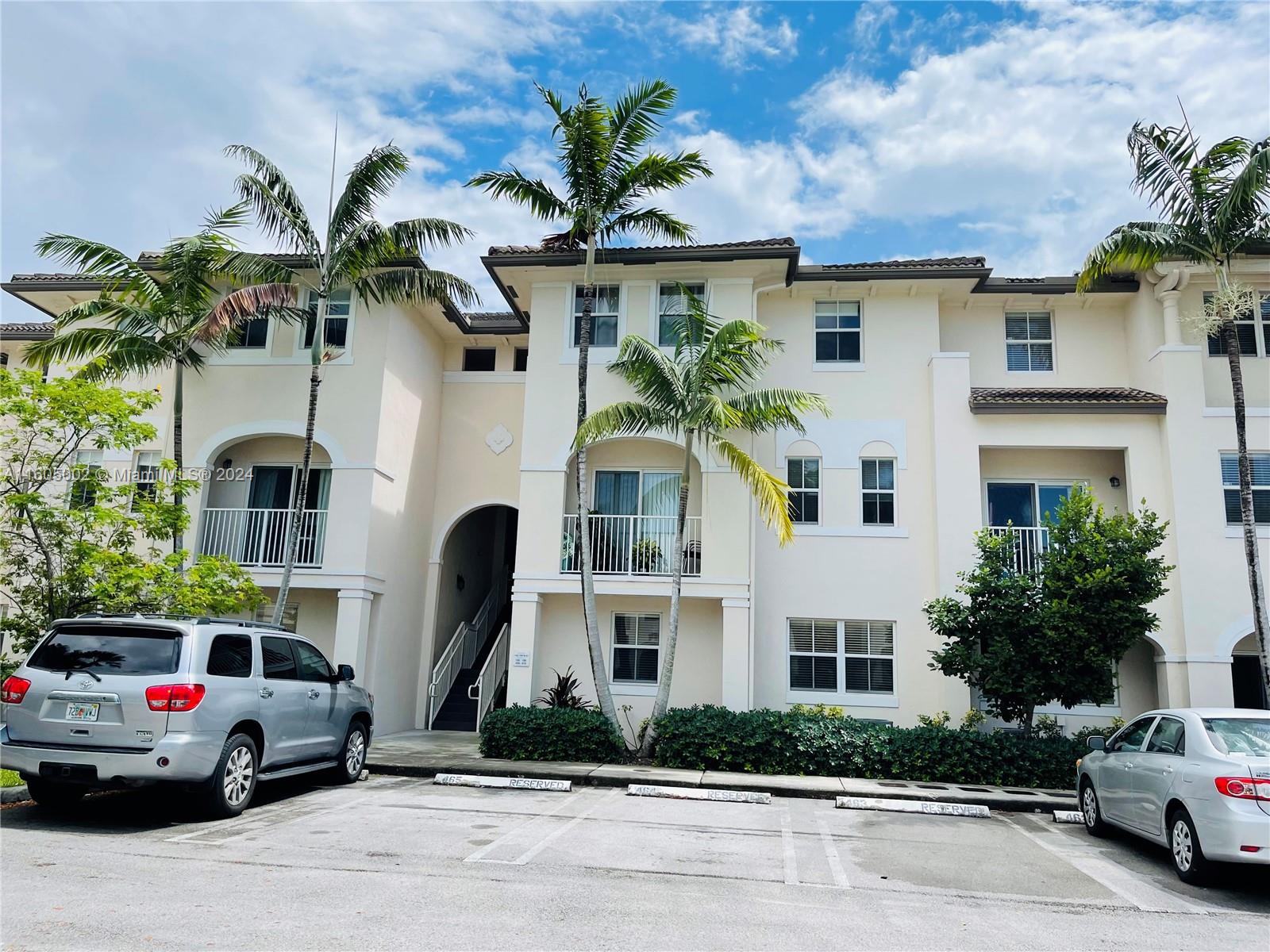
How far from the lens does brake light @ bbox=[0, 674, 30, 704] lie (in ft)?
28.8

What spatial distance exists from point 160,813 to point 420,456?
10705 millimetres

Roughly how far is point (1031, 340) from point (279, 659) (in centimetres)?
1496

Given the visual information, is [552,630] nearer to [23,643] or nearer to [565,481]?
[565,481]

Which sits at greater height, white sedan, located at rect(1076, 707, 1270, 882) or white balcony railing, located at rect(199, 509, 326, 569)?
white balcony railing, located at rect(199, 509, 326, 569)

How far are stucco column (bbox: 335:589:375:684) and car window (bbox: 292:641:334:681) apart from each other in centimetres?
513

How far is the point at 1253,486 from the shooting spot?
1630 centimetres

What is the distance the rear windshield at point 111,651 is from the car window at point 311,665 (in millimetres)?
2042

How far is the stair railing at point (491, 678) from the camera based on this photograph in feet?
60.7

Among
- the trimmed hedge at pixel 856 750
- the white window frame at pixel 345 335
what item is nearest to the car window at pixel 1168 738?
the trimmed hedge at pixel 856 750

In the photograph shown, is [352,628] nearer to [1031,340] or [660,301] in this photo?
[660,301]

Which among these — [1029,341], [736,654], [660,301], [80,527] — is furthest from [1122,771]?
[80,527]

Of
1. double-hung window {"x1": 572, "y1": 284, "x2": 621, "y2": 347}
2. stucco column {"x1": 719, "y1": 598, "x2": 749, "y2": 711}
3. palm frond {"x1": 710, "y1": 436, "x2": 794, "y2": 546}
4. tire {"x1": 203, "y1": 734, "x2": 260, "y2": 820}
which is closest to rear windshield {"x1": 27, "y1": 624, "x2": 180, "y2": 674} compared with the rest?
tire {"x1": 203, "y1": 734, "x2": 260, "y2": 820}

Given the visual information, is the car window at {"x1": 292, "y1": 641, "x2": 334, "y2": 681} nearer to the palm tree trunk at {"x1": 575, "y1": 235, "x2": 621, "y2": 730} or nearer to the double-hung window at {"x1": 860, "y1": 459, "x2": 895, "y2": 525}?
the palm tree trunk at {"x1": 575, "y1": 235, "x2": 621, "y2": 730}

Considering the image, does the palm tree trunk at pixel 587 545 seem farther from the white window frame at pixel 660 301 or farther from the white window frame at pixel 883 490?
the white window frame at pixel 883 490
